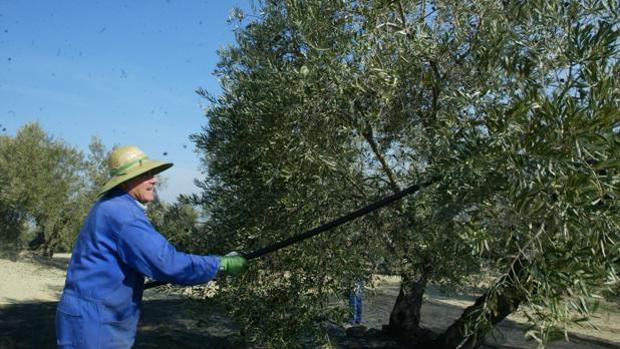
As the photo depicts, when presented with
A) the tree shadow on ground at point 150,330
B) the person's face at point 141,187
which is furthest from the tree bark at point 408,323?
the person's face at point 141,187

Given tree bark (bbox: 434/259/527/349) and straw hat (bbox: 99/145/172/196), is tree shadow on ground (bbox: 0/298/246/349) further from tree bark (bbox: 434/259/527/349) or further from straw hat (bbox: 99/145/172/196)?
straw hat (bbox: 99/145/172/196)

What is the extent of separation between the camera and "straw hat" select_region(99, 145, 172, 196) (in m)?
3.89

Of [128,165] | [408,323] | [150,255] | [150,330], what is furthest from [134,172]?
[150,330]

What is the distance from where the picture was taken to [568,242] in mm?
3680

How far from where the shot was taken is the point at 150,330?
1340 centimetres

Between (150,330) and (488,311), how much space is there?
11.1m

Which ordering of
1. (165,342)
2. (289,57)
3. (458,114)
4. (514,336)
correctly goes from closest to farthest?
(458,114), (289,57), (165,342), (514,336)

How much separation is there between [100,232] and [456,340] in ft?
26.1

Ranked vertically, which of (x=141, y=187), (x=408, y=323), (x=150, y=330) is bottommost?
(x=150, y=330)

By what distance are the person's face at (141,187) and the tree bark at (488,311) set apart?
2.40 meters

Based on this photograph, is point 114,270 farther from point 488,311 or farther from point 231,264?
point 488,311

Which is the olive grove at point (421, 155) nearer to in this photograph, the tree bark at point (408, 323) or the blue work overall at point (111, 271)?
the blue work overall at point (111, 271)

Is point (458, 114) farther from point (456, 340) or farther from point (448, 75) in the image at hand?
point (456, 340)

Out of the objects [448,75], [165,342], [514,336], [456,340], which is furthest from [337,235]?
[514,336]
